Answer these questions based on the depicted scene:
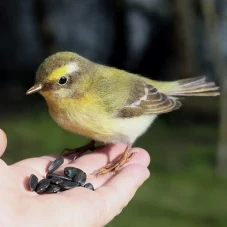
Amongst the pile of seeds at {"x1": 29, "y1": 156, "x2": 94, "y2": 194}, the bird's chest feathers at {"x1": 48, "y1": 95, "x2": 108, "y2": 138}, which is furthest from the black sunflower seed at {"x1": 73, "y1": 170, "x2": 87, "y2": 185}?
the bird's chest feathers at {"x1": 48, "y1": 95, "x2": 108, "y2": 138}

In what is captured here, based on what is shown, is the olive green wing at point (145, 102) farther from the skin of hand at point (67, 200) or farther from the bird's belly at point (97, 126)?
the skin of hand at point (67, 200)

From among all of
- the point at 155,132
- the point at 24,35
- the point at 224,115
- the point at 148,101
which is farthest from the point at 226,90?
the point at 24,35

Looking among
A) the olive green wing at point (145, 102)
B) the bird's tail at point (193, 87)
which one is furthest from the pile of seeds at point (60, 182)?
the bird's tail at point (193, 87)

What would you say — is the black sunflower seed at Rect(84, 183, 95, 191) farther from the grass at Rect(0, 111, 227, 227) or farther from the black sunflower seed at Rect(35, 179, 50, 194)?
the grass at Rect(0, 111, 227, 227)

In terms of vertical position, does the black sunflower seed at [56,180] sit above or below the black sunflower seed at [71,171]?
above

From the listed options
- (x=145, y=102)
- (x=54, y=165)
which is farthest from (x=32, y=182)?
(x=145, y=102)

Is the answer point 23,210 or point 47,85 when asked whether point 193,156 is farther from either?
point 23,210
